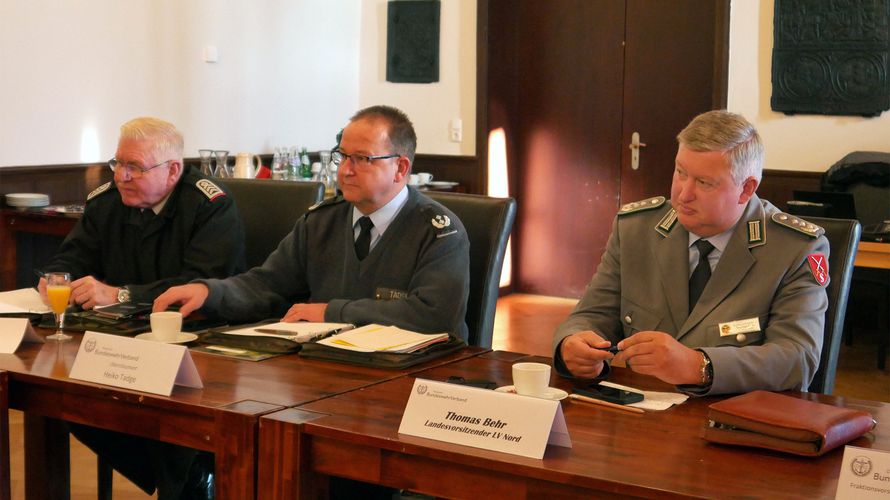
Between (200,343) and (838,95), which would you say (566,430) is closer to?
(200,343)

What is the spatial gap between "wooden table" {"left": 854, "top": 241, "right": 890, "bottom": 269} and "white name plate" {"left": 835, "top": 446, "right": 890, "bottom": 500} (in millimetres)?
3333

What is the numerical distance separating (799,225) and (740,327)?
0.86 ft

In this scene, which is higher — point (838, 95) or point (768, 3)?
point (768, 3)

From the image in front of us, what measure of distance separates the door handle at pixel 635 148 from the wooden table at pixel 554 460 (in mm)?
4675

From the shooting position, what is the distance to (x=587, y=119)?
6574mm

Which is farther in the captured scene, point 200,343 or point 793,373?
point 200,343

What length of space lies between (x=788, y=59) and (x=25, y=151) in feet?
12.6

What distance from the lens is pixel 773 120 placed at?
5.66 meters

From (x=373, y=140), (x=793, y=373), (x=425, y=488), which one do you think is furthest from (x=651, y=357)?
(x=373, y=140)

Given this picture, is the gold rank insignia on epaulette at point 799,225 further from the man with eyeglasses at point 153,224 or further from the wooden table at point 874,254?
the wooden table at point 874,254

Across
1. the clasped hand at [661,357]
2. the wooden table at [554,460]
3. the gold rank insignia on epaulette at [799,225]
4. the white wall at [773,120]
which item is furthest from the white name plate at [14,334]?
the white wall at [773,120]

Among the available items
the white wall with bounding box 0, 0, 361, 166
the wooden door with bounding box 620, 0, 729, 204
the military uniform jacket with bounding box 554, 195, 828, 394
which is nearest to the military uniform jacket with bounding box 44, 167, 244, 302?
the military uniform jacket with bounding box 554, 195, 828, 394

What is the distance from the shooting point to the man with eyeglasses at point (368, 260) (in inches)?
97.0

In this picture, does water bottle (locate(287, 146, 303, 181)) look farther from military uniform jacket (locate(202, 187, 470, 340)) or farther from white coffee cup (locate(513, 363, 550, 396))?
white coffee cup (locate(513, 363, 550, 396))
